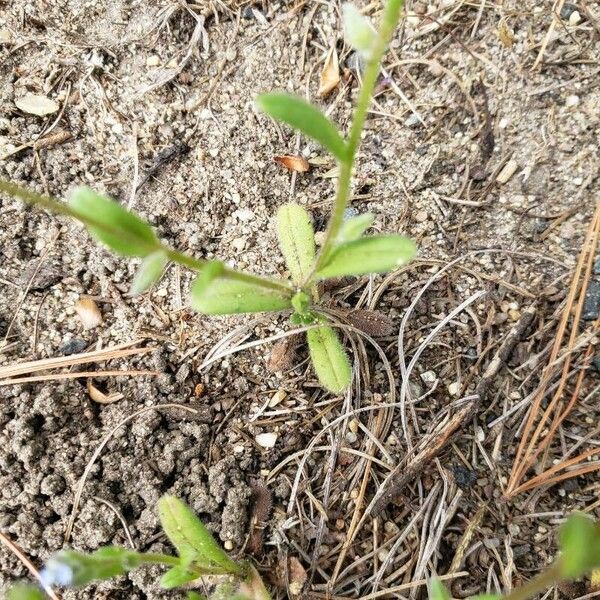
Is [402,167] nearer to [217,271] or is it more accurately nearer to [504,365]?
[504,365]

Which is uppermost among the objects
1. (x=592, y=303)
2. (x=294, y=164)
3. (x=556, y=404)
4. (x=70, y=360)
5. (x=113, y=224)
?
(x=113, y=224)

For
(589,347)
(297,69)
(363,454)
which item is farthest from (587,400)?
(297,69)

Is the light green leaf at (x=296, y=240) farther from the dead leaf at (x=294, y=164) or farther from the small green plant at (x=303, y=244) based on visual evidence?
the dead leaf at (x=294, y=164)

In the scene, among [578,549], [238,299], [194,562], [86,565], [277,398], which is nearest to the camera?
[578,549]

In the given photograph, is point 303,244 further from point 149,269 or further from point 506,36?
point 506,36

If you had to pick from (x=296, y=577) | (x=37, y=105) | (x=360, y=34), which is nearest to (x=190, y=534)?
(x=296, y=577)

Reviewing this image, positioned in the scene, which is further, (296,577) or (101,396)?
(101,396)
